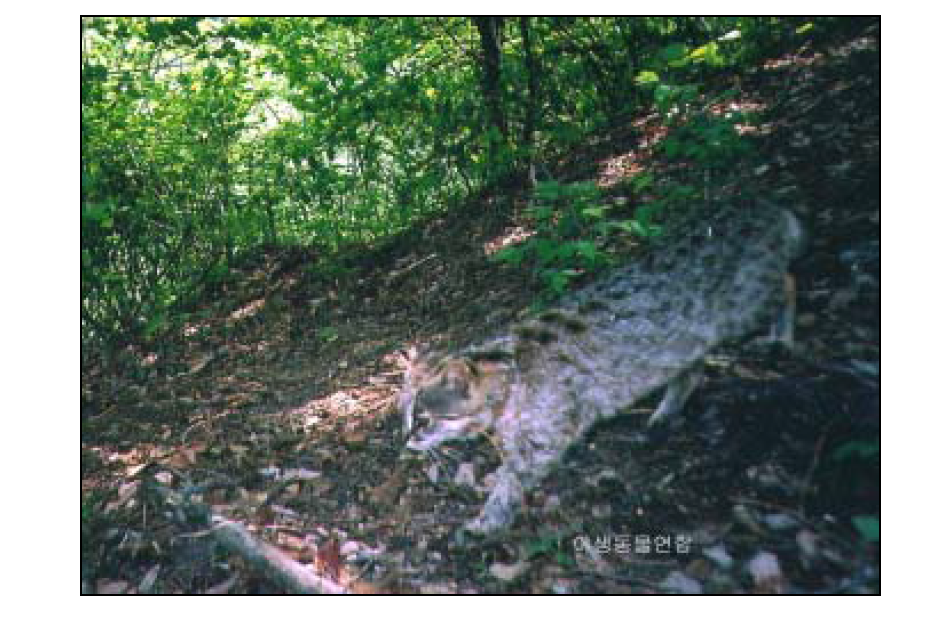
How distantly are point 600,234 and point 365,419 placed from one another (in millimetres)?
2119

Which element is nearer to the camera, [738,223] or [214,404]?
[738,223]

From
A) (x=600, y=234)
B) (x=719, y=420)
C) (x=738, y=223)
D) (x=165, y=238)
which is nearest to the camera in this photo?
(x=719, y=420)

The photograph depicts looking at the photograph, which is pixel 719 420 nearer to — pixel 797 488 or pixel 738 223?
pixel 797 488

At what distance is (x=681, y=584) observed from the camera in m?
2.40

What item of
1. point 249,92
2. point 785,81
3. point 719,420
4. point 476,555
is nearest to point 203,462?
point 476,555

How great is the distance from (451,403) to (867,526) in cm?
195

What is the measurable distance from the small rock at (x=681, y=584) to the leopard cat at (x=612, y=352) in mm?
796

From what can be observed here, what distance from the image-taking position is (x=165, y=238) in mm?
5270

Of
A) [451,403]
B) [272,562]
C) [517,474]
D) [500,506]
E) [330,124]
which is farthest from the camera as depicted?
[330,124]

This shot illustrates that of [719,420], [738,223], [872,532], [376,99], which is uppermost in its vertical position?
[376,99]

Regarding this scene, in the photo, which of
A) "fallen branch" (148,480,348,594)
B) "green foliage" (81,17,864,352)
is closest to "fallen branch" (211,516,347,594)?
"fallen branch" (148,480,348,594)

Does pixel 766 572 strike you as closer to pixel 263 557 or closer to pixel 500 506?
pixel 500 506

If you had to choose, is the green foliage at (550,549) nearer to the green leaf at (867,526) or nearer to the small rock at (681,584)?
the small rock at (681,584)

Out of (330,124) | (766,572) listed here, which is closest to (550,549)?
(766,572)
